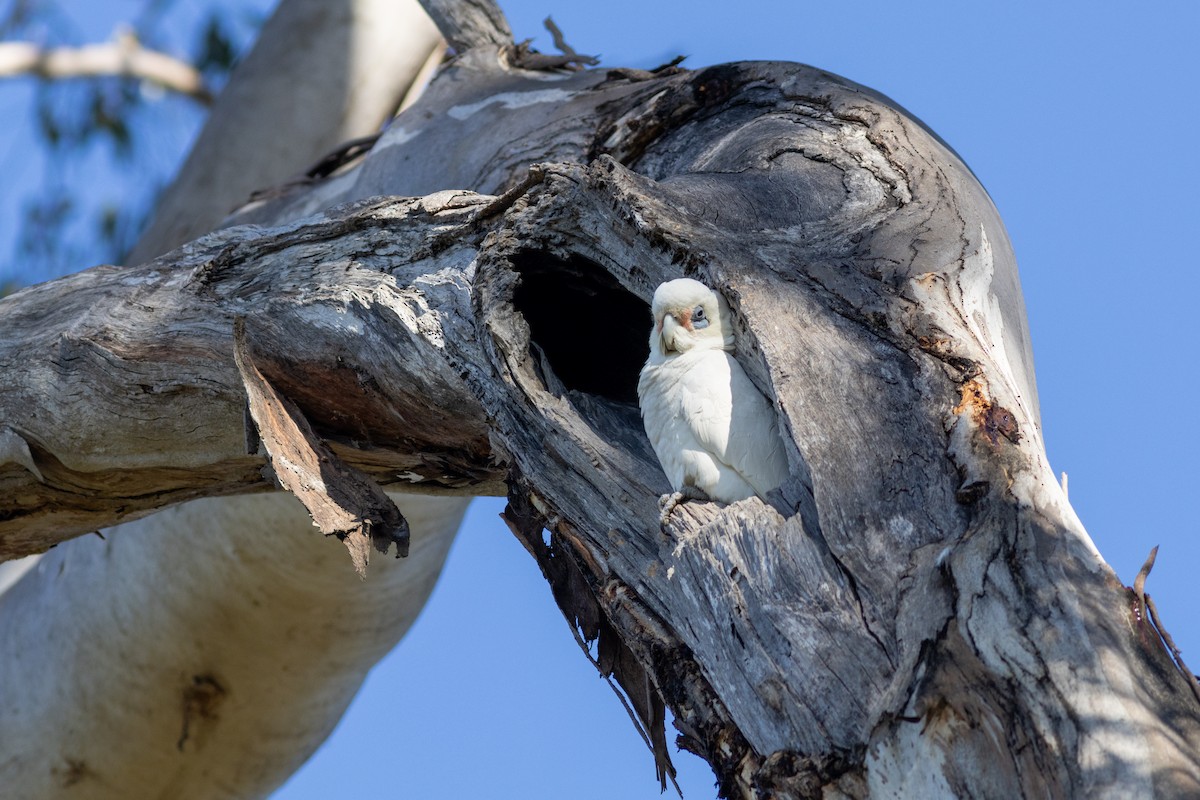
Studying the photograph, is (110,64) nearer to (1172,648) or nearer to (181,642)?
(181,642)

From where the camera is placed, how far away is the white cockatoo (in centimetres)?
188

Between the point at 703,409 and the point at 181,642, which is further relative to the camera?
the point at 181,642

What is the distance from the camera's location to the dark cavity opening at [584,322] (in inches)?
89.8

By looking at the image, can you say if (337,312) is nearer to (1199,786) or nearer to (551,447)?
(551,447)

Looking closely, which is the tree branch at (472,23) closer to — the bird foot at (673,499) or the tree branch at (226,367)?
the tree branch at (226,367)

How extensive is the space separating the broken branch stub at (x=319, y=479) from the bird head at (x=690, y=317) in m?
0.65

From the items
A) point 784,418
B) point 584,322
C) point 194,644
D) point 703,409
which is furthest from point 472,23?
point 784,418

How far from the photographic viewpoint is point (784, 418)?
5.64 ft

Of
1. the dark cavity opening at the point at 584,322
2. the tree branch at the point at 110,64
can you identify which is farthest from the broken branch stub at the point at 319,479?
the tree branch at the point at 110,64

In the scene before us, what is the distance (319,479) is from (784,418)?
989mm

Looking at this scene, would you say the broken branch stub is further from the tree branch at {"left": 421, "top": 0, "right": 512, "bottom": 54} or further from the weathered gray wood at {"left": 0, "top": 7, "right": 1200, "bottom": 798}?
the tree branch at {"left": 421, "top": 0, "right": 512, "bottom": 54}

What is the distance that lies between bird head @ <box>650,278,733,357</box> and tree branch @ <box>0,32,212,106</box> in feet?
17.7

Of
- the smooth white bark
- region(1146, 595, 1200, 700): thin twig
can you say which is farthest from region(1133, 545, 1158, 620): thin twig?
the smooth white bark

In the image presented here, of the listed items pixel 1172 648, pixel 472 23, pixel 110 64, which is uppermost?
pixel 110 64
